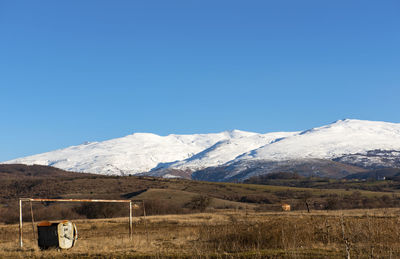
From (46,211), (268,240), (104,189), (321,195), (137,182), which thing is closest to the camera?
(268,240)

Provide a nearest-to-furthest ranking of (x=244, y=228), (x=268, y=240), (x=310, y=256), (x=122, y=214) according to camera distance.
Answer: (x=310, y=256)
(x=268, y=240)
(x=244, y=228)
(x=122, y=214)

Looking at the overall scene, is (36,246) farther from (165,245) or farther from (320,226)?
(320,226)

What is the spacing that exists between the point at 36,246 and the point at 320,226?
1623cm

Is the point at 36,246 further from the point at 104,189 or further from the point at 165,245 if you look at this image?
the point at 104,189

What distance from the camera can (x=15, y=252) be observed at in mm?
26125

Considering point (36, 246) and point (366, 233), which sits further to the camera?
point (36, 246)

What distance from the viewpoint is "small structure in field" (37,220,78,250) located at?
26.5 m

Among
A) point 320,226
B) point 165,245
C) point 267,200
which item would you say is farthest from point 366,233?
point 267,200

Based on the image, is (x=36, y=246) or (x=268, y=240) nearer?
(x=268, y=240)

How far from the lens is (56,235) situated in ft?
87.0

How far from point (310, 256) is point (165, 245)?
32.9ft

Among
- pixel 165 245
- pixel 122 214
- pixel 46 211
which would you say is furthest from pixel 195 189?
pixel 165 245

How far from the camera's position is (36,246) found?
28250 mm

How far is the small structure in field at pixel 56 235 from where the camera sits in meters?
26.5
